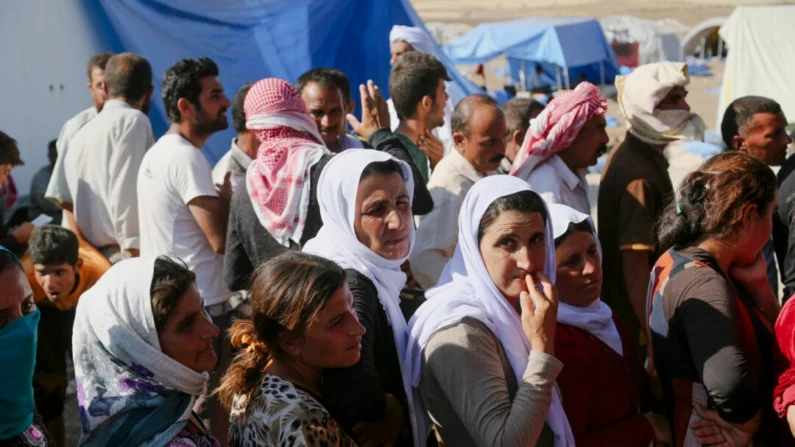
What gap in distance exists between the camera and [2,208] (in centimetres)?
497

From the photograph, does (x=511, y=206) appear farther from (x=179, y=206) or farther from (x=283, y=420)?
(x=179, y=206)

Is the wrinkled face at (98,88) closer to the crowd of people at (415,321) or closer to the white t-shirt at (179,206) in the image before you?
the white t-shirt at (179,206)

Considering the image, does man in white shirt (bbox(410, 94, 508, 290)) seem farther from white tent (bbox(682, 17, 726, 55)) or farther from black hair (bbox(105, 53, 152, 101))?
white tent (bbox(682, 17, 726, 55))

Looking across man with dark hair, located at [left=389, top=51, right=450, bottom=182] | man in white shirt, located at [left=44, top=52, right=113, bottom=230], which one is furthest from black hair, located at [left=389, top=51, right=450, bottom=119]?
man in white shirt, located at [left=44, top=52, right=113, bottom=230]

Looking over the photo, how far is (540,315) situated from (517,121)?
3182mm

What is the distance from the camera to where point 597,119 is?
13.8ft

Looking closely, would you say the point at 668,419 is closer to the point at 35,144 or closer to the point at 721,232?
the point at 721,232

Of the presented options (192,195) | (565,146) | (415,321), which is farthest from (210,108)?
(415,321)

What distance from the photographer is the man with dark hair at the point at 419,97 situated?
4.72 metres

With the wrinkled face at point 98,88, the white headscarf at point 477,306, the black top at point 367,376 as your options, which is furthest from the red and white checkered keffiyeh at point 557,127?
the wrinkled face at point 98,88

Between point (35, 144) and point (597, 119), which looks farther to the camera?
point (35, 144)

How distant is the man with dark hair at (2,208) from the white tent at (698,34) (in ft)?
87.2

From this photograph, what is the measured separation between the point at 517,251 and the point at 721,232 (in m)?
0.69

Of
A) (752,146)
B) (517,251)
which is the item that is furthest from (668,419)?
(752,146)
